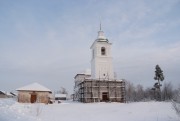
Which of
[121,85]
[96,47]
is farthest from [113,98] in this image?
[96,47]

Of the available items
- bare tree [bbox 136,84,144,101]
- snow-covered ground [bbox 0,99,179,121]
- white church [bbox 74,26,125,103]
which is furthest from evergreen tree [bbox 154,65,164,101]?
Answer: snow-covered ground [bbox 0,99,179,121]

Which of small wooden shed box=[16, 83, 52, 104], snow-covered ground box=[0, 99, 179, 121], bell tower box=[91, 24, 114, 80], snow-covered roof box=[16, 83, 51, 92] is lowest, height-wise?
snow-covered ground box=[0, 99, 179, 121]

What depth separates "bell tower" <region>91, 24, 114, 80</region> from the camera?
1762 inches

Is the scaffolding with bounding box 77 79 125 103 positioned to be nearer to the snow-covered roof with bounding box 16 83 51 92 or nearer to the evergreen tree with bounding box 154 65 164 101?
the snow-covered roof with bounding box 16 83 51 92

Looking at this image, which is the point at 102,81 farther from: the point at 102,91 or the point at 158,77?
the point at 158,77

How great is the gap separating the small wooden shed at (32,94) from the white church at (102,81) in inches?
306

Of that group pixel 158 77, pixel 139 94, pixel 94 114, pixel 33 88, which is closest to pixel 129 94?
pixel 139 94

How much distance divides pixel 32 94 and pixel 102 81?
552 inches

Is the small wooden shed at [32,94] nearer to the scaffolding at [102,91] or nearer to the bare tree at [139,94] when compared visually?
the scaffolding at [102,91]

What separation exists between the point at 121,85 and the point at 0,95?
57313mm

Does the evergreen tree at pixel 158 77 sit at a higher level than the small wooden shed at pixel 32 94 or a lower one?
higher

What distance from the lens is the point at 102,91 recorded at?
1646 inches

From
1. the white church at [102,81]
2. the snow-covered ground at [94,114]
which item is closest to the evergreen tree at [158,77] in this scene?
the white church at [102,81]

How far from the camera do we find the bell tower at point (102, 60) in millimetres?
44750
